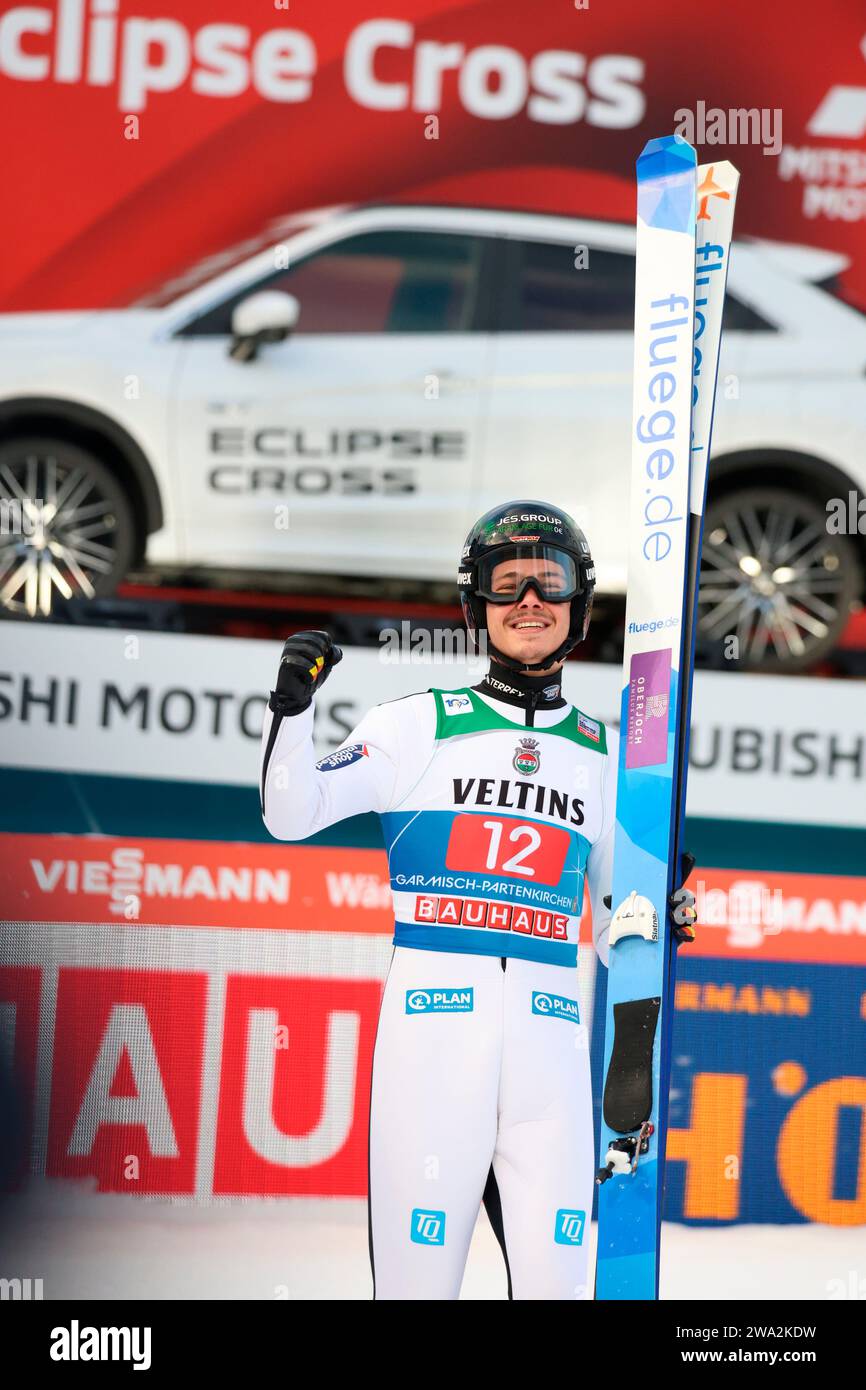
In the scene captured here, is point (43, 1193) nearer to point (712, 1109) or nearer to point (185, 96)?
point (712, 1109)

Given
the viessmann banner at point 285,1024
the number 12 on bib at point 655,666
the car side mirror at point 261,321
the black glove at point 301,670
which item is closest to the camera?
the black glove at point 301,670

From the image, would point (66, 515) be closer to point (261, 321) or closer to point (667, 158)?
point (261, 321)

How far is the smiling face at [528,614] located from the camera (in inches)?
108

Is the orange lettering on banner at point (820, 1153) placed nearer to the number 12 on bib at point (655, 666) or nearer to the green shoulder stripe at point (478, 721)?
the number 12 on bib at point (655, 666)

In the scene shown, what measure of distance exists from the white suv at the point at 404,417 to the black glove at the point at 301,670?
2262 millimetres

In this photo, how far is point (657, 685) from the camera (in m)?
2.64

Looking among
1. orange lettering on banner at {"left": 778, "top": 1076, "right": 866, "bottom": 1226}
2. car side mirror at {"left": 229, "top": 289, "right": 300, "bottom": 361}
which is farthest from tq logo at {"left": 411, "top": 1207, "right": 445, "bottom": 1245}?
car side mirror at {"left": 229, "top": 289, "right": 300, "bottom": 361}

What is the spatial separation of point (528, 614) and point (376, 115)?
2646 mm

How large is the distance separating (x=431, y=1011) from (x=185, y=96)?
3237 mm

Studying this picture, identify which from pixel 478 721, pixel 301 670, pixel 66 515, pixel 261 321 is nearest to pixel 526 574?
pixel 478 721

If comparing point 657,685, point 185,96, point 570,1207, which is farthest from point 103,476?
point 570,1207

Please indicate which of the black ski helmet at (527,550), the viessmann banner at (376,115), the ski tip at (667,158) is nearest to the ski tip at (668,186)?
the ski tip at (667,158)

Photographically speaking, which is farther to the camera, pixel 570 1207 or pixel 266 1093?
pixel 266 1093

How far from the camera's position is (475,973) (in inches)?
103
